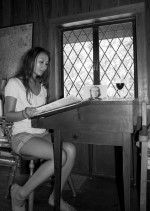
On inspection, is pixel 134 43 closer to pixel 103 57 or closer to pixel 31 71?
pixel 103 57

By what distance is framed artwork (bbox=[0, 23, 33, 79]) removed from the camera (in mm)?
2650

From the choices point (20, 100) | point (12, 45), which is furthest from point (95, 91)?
point (12, 45)

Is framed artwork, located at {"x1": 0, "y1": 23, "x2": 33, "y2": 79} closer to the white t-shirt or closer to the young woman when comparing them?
the young woman

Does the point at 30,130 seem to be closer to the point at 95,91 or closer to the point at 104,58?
the point at 95,91

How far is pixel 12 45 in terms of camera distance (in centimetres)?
275

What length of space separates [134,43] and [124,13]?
333mm

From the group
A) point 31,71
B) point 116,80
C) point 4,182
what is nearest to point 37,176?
point 31,71

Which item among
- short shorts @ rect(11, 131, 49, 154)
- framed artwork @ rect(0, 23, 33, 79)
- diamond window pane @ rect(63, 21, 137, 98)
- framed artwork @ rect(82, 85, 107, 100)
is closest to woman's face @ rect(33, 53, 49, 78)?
short shorts @ rect(11, 131, 49, 154)

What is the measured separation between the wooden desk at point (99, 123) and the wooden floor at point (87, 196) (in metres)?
0.65

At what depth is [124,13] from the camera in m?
2.18

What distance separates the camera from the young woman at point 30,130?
1.26 metres

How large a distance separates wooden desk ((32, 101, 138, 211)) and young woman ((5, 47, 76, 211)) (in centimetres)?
19

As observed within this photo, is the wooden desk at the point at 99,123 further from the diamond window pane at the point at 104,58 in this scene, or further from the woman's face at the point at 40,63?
the diamond window pane at the point at 104,58

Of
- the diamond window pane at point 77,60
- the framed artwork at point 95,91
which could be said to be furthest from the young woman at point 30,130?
the diamond window pane at point 77,60
